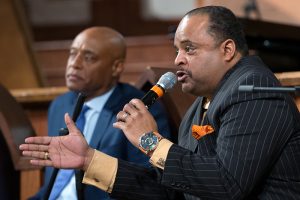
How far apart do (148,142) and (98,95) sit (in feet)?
3.76

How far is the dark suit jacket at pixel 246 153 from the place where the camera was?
1882mm

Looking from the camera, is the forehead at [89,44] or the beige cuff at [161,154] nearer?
the beige cuff at [161,154]

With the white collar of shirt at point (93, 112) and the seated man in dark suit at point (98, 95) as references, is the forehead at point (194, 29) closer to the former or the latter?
the seated man in dark suit at point (98, 95)

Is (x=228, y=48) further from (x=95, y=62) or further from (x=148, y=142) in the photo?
(x=95, y=62)

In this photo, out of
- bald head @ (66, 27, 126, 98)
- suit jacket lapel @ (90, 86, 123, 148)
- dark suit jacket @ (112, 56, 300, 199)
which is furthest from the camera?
bald head @ (66, 27, 126, 98)

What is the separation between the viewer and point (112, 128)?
289cm

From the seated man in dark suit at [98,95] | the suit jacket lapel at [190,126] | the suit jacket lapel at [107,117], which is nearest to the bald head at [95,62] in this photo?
the seated man in dark suit at [98,95]

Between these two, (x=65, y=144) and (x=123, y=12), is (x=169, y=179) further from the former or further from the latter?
(x=123, y=12)

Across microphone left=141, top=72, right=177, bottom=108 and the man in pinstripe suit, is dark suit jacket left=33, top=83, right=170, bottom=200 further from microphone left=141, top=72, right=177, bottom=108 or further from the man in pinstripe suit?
microphone left=141, top=72, right=177, bottom=108

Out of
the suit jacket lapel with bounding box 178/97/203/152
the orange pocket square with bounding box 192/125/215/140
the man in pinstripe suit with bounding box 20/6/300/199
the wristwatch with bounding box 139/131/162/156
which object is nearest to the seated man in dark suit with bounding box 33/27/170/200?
the suit jacket lapel with bounding box 178/97/203/152

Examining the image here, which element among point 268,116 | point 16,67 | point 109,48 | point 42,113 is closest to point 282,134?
point 268,116

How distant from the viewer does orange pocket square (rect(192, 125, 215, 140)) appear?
81.4 inches

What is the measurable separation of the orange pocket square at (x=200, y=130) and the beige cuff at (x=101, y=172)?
0.25 metres

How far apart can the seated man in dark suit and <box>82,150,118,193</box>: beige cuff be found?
25.4 inches
